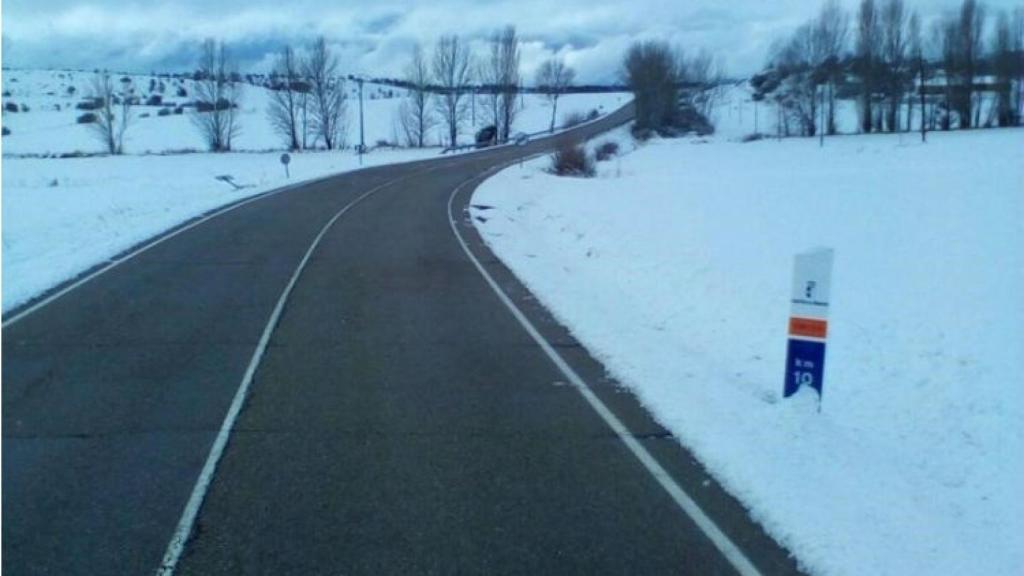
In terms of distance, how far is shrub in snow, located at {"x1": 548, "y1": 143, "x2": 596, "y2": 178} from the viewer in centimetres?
4738

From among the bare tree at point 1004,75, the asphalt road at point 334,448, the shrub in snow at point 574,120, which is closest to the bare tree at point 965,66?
the bare tree at point 1004,75

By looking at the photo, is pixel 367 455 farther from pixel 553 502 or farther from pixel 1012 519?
pixel 1012 519

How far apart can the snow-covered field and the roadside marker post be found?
10977 millimetres

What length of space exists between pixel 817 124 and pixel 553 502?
9596 centimetres

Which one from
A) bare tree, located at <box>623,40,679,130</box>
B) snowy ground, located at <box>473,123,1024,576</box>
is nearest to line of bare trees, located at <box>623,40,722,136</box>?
bare tree, located at <box>623,40,679,130</box>

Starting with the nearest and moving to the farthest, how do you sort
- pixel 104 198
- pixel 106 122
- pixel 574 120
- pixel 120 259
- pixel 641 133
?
pixel 120 259, pixel 104 198, pixel 106 122, pixel 641 133, pixel 574 120

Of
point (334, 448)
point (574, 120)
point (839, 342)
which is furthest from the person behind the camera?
point (574, 120)

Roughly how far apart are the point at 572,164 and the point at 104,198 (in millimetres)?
19611

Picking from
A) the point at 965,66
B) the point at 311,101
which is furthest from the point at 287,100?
the point at 965,66

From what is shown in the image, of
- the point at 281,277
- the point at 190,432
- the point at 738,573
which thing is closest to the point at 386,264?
the point at 281,277

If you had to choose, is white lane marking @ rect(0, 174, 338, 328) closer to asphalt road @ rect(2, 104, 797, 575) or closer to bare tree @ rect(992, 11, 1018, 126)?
asphalt road @ rect(2, 104, 797, 575)

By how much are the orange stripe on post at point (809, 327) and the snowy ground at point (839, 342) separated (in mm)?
659

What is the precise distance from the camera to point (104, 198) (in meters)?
40.2

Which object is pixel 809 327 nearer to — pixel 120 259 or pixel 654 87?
pixel 120 259
